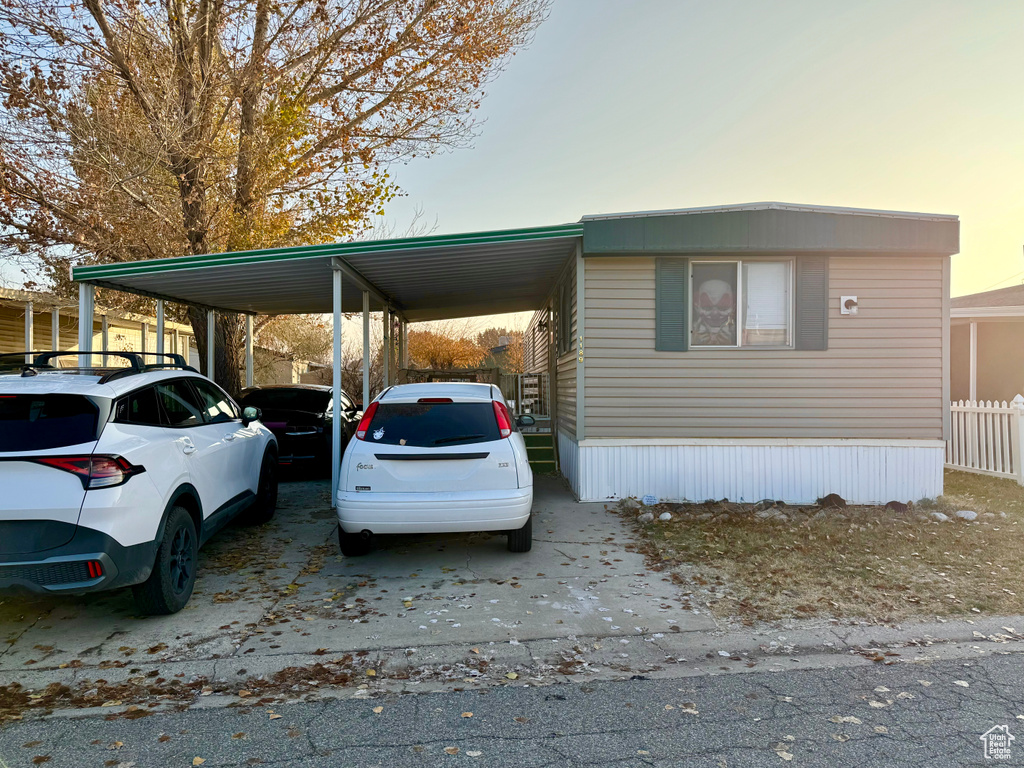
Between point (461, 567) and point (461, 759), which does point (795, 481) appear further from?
point (461, 759)

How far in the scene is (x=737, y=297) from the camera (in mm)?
8133

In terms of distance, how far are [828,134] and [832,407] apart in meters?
4.70

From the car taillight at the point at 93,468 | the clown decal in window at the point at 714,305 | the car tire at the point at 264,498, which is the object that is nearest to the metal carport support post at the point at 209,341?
the car tire at the point at 264,498

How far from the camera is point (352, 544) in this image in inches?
230

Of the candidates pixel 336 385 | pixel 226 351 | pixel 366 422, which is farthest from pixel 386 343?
pixel 366 422

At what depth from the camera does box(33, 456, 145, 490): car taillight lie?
3809 mm

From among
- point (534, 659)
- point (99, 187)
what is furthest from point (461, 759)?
point (99, 187)

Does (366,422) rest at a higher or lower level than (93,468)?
higher

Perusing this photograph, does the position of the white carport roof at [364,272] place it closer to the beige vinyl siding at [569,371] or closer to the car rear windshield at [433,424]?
the beige vinyl siding at [569,371]

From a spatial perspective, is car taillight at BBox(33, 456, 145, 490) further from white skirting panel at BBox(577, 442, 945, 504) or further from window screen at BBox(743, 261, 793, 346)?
window screen at BBox(743, 261, 793, 346)

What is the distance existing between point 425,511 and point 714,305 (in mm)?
4751

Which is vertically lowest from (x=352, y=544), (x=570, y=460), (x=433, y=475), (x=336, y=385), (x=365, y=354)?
(x=352, y=544)

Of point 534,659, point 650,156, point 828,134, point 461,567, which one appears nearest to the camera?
point 534,659

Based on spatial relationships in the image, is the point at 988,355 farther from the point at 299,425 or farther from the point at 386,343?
the point at 299,425
